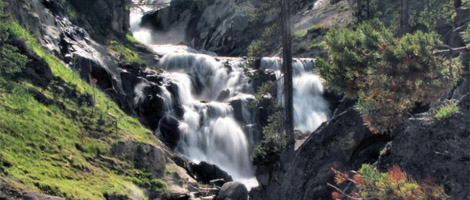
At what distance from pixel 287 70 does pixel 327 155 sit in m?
7.46

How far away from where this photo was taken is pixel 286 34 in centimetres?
2347

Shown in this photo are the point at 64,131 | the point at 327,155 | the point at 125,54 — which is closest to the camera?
the point at 327,155

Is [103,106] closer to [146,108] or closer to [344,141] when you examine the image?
[146,108]

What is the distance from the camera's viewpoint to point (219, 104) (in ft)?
129

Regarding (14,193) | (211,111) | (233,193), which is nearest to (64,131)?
(14,193)

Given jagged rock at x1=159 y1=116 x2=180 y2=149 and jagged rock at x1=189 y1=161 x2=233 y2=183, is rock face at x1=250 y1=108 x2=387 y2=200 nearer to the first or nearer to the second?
jagged rock at x1=189 y1=161 x2=233 y2=183

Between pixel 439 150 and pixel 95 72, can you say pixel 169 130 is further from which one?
pixel 439 150

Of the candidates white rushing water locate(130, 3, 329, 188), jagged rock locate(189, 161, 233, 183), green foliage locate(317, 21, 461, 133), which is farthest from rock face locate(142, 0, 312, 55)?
green foliage locate(317, 21, 461, 133)

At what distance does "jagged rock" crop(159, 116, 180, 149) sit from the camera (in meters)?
35.7

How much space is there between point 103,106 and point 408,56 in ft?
70.6

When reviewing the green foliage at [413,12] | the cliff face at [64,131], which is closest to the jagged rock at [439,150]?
the cliff face at [64,131]

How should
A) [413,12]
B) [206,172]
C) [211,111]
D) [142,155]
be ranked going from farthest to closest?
[413,12], [211,111], [206,172], [142,155]

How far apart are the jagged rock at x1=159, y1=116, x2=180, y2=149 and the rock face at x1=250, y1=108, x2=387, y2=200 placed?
17.7 m

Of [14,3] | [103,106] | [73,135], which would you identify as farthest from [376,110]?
[14,3]
